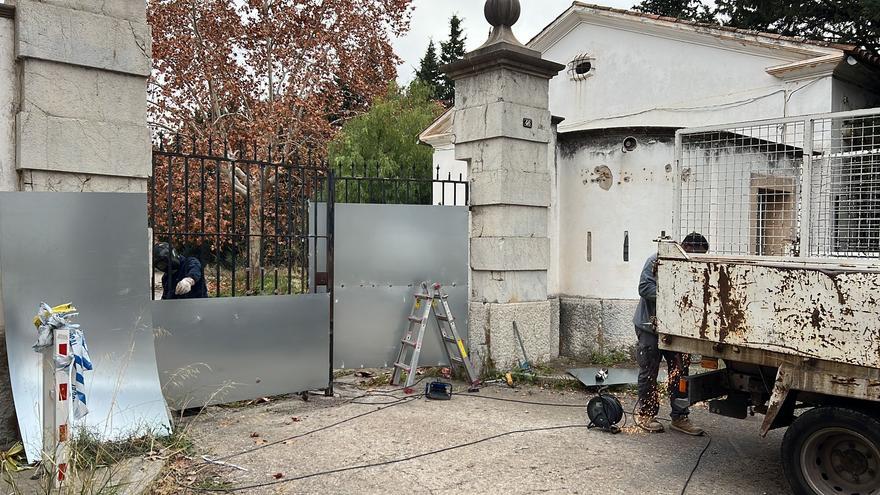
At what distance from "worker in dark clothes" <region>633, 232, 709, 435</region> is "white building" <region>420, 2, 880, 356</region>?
250 centimetres

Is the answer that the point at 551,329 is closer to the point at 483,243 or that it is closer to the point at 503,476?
the point at 483,243

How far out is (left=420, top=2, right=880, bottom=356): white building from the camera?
8516mm

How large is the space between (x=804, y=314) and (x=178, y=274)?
531cm

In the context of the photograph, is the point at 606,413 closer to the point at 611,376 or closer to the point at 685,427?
the point at 685,427

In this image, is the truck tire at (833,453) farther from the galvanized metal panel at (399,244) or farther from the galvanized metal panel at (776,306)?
the galvanized metal panel at (399,244)

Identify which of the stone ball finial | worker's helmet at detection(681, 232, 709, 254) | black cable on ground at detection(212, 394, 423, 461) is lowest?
black cable on ground at detection(212, 394, 423, 461)

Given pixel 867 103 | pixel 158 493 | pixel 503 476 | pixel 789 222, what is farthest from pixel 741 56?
pixel 158 493

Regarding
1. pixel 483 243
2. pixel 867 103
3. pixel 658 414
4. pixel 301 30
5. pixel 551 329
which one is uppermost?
pixel 301 30

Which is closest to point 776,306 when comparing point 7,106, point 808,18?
point 7,106

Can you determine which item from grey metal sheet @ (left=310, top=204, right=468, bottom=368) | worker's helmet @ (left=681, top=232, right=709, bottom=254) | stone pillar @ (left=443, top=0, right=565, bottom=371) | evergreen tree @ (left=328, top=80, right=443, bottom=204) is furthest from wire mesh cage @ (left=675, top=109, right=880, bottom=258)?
evergreen tree @ (left=328, top=80, right=443, bottom=204)

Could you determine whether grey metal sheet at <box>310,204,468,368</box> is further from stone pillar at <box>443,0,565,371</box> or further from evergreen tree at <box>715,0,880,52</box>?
evergreen tree at <box>715,0,880,52</box>

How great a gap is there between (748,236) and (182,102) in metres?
16.0

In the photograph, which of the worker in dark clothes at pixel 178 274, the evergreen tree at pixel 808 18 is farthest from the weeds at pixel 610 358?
the evergreen tree at pixel 808 18

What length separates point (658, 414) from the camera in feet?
21.4
